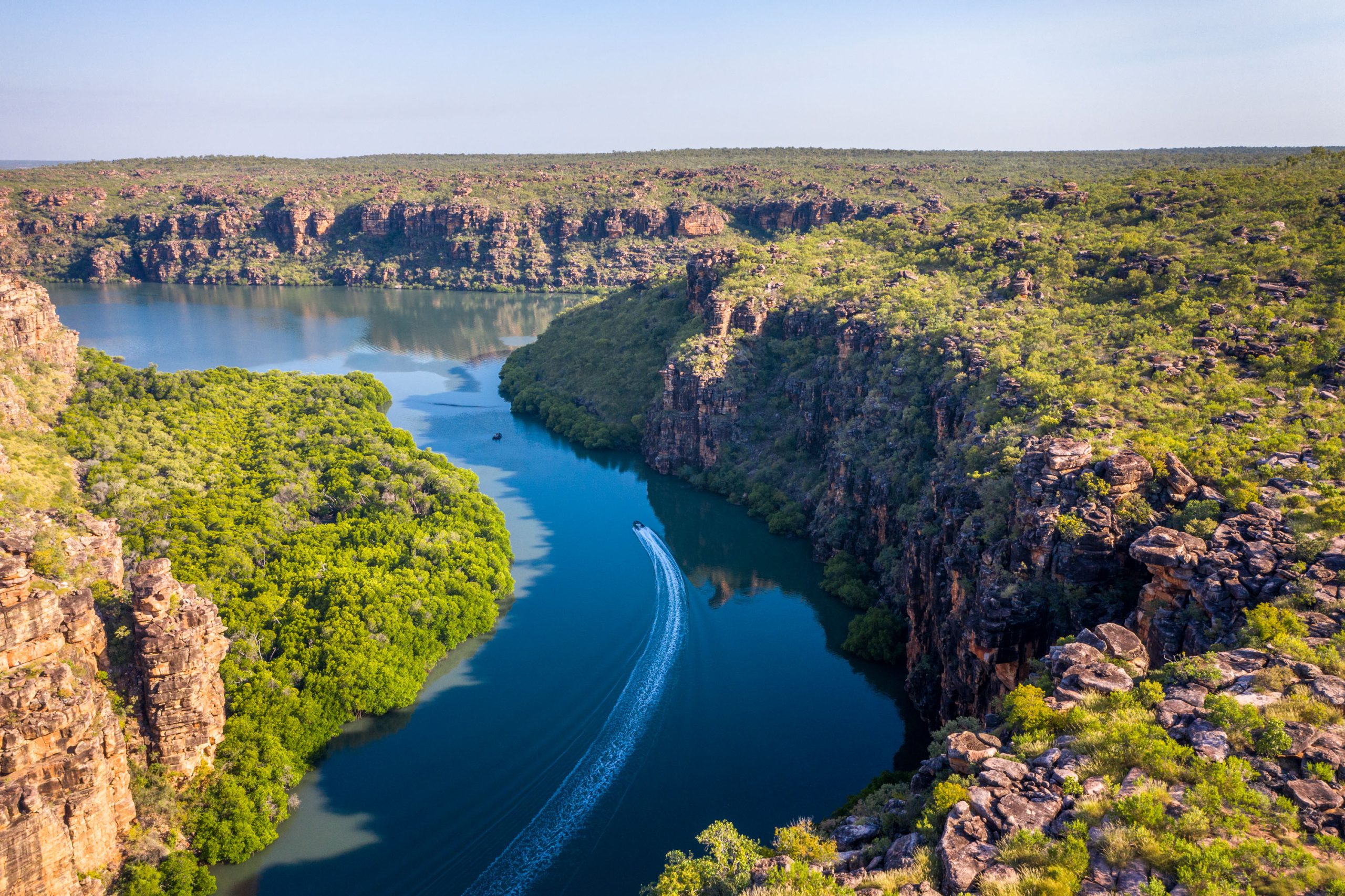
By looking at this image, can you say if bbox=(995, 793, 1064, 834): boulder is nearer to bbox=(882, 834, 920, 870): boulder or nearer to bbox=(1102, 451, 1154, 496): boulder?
bbox=(882, 834, 920, 870): boulder

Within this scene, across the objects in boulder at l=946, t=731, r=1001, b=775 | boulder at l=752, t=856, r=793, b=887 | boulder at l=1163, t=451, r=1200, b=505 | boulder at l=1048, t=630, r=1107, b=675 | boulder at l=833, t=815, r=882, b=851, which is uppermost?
boulder at l=1163, t=451, r=1200, b=505

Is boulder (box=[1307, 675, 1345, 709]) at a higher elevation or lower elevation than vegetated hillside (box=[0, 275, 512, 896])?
higher

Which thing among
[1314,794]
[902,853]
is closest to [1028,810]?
[902,853]

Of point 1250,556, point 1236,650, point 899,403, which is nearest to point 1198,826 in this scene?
point 1236,650

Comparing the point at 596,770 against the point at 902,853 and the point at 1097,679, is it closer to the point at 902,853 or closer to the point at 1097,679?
the point at 902,853

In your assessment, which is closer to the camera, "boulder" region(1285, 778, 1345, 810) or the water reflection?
"boulder" region(1285, 778, 1345, 810)

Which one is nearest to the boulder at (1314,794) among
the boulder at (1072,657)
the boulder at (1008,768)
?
the boulder at (1008,768)

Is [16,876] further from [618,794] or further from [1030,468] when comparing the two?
[1030,468]

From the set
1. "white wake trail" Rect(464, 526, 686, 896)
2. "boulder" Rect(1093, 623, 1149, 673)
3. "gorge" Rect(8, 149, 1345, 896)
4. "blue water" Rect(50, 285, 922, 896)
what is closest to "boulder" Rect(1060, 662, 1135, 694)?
"gorge" Rect(8, 149, 1345, 896)
